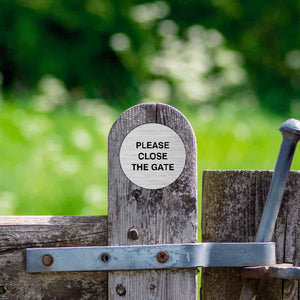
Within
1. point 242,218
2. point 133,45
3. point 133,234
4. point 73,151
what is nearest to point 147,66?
point 133,45

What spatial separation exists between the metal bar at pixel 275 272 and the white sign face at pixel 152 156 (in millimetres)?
259

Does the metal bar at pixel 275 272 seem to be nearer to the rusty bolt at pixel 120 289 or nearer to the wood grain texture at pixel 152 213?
the wood grain texture at pixel 152 213

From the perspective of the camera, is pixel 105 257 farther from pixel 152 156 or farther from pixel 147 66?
pixel 147 66

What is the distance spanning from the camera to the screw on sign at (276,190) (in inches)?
50.9

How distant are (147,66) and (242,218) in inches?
234

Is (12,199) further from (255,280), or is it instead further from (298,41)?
(298,41)

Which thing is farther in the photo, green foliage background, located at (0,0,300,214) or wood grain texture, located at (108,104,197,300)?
green foliage background, located at (0,0,300,214)

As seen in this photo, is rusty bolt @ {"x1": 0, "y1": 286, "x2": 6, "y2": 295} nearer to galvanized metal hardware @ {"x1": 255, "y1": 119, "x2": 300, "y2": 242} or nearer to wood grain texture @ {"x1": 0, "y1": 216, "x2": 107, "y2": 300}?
wood grain texture @ {"x1": 0, "y1": 216, "x2": 107, "y2": 300}

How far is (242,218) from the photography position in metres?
1.37

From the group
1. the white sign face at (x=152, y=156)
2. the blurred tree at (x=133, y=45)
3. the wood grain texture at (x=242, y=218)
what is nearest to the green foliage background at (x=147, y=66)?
the blurred tree at (x=133, y=45)

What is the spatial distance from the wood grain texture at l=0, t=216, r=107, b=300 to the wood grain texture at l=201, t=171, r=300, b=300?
0.26 m

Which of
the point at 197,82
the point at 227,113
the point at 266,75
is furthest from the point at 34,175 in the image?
the point at 266,75

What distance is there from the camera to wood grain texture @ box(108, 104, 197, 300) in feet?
4.12

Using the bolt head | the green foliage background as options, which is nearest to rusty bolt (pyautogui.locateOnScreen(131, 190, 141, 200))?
the bolt head
